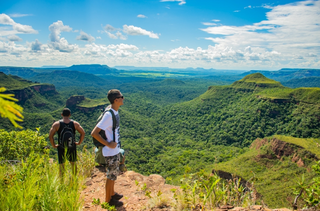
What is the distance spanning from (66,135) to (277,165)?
1414 inches

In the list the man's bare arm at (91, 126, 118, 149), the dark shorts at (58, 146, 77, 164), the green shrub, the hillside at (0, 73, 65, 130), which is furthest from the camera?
the hillside at (0, 73, 65, 130)

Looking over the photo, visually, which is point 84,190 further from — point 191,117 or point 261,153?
point 191,117

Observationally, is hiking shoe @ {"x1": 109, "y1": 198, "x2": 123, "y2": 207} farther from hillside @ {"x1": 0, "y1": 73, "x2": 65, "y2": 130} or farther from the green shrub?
hillside @ {"x1": 0, "y1": 73, "x2": 65, "y2": 130}

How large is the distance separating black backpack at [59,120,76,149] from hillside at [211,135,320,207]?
23.5 meters

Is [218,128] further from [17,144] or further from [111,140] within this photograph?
[111,140]

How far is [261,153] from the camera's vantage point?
33562mm

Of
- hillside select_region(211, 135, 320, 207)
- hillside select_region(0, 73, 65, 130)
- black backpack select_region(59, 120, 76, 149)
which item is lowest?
hillside select_region(211, 135, 320, 207)

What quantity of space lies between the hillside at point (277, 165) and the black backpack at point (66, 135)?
927 inches

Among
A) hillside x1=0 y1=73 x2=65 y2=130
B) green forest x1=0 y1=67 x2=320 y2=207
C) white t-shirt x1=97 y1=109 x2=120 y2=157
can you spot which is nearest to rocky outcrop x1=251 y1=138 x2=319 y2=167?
green forest x1=0 y1=67 x2=320 y2=207

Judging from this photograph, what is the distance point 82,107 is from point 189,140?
4403 centimetres

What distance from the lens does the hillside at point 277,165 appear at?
25.1 metres

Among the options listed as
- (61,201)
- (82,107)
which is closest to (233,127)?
(82,107)

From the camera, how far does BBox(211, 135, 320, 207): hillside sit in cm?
2514

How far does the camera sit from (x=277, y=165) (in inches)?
1222
